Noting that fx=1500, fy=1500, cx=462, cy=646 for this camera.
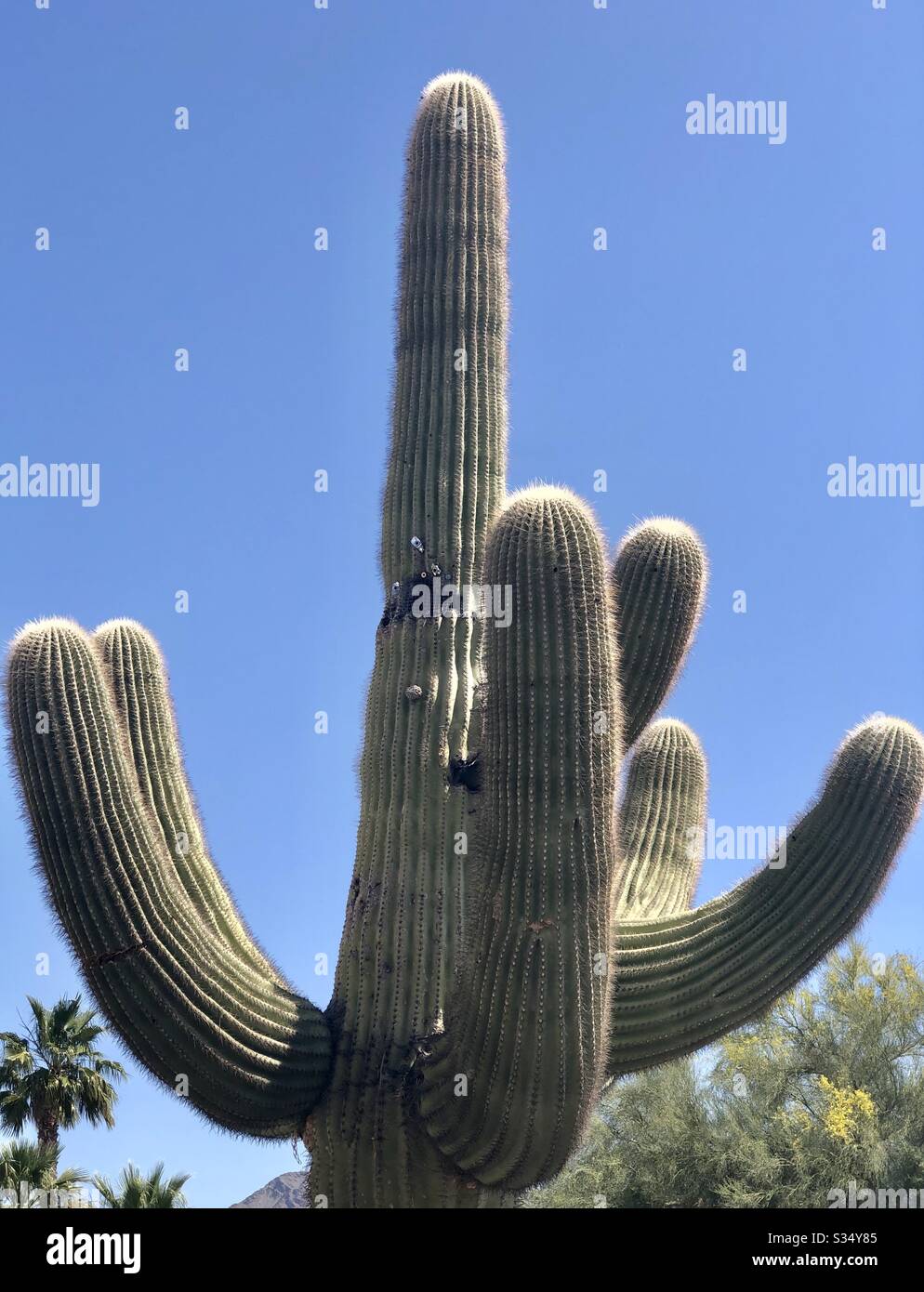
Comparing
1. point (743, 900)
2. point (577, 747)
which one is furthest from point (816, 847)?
point (577, 747)

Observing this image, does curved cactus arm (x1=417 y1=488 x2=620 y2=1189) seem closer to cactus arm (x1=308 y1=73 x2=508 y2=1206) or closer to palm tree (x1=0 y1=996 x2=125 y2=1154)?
cactus arm (x1=308 y1=73 x2=508 y2=1206)

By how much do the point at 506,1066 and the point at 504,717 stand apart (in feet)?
4.57

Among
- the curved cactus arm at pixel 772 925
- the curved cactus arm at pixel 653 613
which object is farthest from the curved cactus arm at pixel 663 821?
the curved cactus arm at pixel 772 925

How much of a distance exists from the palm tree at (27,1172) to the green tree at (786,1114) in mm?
5249

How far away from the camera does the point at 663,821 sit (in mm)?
8406

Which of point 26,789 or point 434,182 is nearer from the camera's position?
point 26,789

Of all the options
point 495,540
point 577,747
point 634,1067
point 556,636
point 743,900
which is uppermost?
point 495,540

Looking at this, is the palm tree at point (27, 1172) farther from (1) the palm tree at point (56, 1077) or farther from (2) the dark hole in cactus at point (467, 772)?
(2) the dark hole in cactus at point (467, 772)

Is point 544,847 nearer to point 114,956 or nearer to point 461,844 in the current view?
point 461,844

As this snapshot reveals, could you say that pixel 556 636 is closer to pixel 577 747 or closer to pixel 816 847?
pixel 577 747

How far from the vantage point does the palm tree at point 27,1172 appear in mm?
13055

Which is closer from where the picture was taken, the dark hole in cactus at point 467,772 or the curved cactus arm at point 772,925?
the curved cactus arm at point 772,925

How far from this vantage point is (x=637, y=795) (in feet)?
27.8

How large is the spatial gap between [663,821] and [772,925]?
55.5 inches
